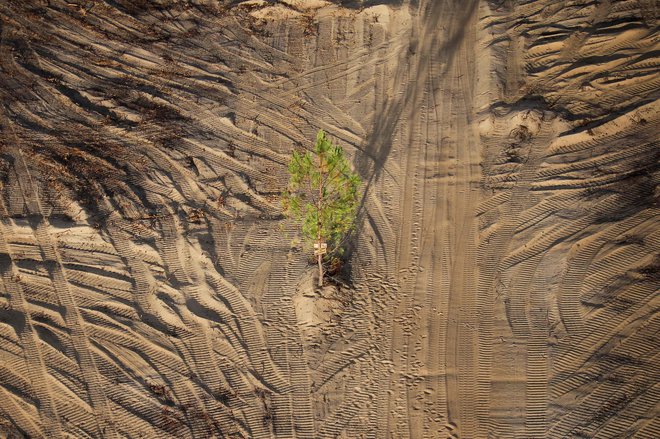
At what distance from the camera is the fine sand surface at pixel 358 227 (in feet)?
41.1

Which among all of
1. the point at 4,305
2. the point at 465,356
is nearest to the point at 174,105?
the point at 4,305

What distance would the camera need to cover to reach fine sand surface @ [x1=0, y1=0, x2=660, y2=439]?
12531mm

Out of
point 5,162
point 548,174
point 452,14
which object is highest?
point 452,14

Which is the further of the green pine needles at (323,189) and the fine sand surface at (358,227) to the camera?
the fine sand surface at (358,227)

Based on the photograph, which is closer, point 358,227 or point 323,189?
point 323,189

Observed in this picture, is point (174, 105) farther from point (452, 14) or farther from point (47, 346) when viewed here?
point (452, 14)

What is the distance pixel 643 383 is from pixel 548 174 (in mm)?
6825

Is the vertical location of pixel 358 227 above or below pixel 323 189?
below

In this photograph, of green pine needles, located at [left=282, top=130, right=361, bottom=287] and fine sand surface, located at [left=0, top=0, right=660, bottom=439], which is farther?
fine sand surface, located at [left=0, top=0, right=660, bottom=439]

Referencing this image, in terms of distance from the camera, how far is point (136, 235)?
1575 centimetres

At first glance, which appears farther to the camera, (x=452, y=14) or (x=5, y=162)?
(x=452, y=14)

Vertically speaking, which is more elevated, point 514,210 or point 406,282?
point 514,210

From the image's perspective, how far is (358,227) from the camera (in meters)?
15.9

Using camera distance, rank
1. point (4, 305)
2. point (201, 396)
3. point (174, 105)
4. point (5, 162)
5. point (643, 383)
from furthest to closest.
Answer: point (174, 105)
point (5, 162)
point (4, 305)
point (201, 396)
point (643, 383)
